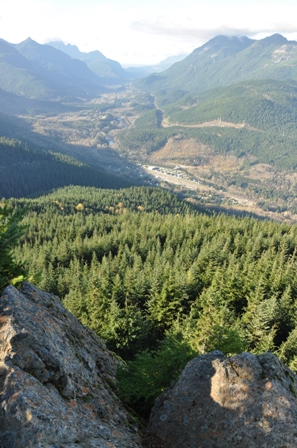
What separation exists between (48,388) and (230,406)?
11074 millimetres

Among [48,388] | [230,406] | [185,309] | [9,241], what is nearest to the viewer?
[48,388]

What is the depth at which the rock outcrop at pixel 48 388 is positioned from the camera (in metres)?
13.4

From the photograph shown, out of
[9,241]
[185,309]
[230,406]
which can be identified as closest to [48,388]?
[9,241]

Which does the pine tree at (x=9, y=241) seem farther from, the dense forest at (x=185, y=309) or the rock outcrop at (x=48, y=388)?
the rock outcrop at (x=48, y=388)

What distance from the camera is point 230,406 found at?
734 inches

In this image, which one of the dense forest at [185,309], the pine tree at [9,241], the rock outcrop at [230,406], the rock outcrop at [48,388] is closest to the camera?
the rock outcrop at [48,388]

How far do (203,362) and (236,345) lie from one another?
628 centimetres

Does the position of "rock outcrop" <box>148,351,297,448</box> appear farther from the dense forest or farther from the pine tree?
the pine tree

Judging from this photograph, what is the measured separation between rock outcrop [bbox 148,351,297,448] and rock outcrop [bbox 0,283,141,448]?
9.74 ft

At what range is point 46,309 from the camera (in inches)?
873

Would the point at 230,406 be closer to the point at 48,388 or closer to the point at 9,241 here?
the point at 48,388

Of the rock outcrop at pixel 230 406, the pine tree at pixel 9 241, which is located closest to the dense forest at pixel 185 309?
the pine tree at pixel 9 241

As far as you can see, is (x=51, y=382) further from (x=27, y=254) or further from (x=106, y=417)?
(x=27, y=254)

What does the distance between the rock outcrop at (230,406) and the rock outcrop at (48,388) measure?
2.97 meters
